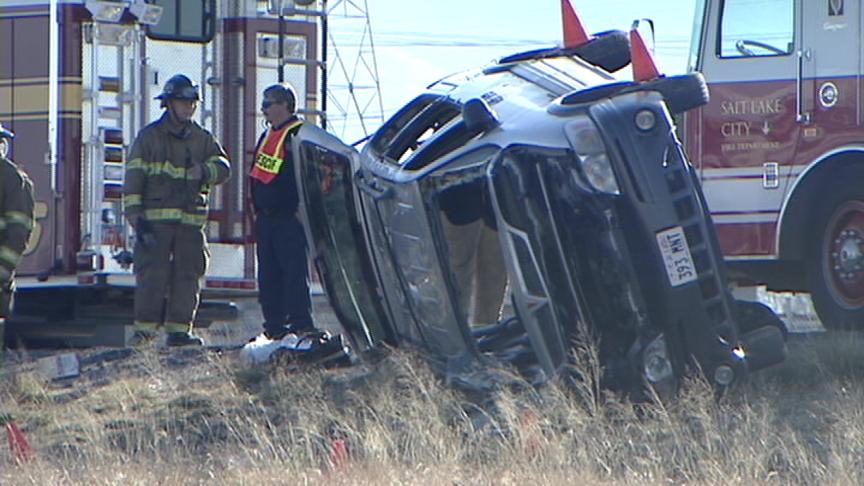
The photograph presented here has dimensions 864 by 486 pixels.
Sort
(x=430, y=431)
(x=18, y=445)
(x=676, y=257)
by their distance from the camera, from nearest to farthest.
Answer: (x=430, y=431), (x=18, y=445), (x=676, y=257)

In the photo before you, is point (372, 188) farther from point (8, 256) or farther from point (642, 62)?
point (8, 256)

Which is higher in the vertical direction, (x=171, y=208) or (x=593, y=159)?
(x=593, y=159)

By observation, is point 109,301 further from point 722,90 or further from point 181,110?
point 722,90

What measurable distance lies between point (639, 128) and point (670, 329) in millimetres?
855

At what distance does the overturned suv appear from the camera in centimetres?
738

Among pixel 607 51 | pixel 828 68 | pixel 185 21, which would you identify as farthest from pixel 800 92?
pixel 185 21

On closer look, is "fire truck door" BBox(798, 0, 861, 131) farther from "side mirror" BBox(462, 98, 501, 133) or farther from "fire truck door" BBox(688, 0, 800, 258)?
"side mirror" BBox(462, 98, 501, 133)

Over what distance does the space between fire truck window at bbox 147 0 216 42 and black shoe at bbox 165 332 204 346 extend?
2.46 metres

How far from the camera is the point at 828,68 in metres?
10.5

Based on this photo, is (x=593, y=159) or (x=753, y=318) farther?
(x=753, y=318)

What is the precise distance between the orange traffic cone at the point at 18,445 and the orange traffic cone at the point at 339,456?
4.21 feet

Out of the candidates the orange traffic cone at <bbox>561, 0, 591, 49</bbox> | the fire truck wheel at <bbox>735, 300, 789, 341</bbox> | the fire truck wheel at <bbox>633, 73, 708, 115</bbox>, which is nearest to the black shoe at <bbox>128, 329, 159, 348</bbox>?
the orange traffic cone at <bbox>561, 0, 591, 49</bbox>

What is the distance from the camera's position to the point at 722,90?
35.8 feet

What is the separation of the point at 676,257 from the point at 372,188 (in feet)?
5.71
